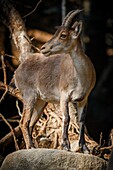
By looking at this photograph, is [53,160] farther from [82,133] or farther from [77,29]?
[77,29]

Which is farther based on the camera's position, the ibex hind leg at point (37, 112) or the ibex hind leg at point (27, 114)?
the ibex hind leg at point (37, 112)

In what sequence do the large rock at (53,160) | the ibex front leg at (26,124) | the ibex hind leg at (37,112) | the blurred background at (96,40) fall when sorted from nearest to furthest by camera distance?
1. the large rock at (53,160)
2. the ibex front leg at (26,124)
3. the ibex hind leg at (37,112)
4. the blurred background at (96,40)

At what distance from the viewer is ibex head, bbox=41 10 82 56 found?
902 cm

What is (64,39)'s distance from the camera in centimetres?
905

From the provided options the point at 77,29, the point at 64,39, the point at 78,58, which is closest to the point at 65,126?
the point at 78,58

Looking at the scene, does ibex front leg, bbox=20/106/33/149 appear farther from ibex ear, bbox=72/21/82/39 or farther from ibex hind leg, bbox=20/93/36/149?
ibex ear, bbox=72/21/82/39

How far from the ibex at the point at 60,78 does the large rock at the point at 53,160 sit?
318mm

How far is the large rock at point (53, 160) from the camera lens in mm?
8508

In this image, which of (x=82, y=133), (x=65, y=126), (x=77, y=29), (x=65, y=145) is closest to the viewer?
(x=65, y=145)

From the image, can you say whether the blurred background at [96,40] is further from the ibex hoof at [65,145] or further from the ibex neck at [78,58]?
the ibex hoof at [65,145]

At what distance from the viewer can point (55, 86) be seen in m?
9.49

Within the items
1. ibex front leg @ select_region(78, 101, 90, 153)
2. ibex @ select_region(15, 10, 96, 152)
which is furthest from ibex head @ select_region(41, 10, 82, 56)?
ibex front leg @ select_region(78, 101, 90, 153)

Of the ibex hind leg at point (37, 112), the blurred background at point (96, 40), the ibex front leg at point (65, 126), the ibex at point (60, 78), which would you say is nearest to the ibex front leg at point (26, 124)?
the ibex at point (60, 78)

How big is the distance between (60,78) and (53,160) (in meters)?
1.39
